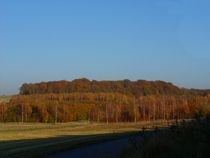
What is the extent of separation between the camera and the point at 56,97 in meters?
174

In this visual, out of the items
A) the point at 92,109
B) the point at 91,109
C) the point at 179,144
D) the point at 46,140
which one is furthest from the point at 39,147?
the point at 92,109

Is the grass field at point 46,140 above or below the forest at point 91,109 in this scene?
below

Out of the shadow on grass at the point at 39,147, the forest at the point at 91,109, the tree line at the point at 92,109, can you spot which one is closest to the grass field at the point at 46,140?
the shadow on grass at the point at 39,147

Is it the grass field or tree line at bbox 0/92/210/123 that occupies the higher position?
tree line at bbox 0/92/210/123

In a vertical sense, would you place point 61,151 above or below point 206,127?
below

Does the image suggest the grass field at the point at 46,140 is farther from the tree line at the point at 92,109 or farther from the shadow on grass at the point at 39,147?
the tree line at the point at 92,109

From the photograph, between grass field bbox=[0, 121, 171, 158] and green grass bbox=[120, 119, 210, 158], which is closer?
green grass bbox=[120, 119, 210, 158]

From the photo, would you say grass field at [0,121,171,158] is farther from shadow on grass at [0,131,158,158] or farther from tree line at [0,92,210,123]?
tree line at [0,92,210,123]

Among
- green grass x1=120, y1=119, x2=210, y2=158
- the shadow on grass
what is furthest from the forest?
green grass x1=120, y1=119, x2=210, y2=158

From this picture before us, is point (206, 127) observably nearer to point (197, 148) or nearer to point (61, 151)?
point (197, 148)

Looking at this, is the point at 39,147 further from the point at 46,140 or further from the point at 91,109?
the point at 91,109

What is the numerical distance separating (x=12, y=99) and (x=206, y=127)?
149297 mm

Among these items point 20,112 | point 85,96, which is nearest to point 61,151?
point 20,112

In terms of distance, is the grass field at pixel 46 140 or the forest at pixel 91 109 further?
the forest at pixel 91 109
